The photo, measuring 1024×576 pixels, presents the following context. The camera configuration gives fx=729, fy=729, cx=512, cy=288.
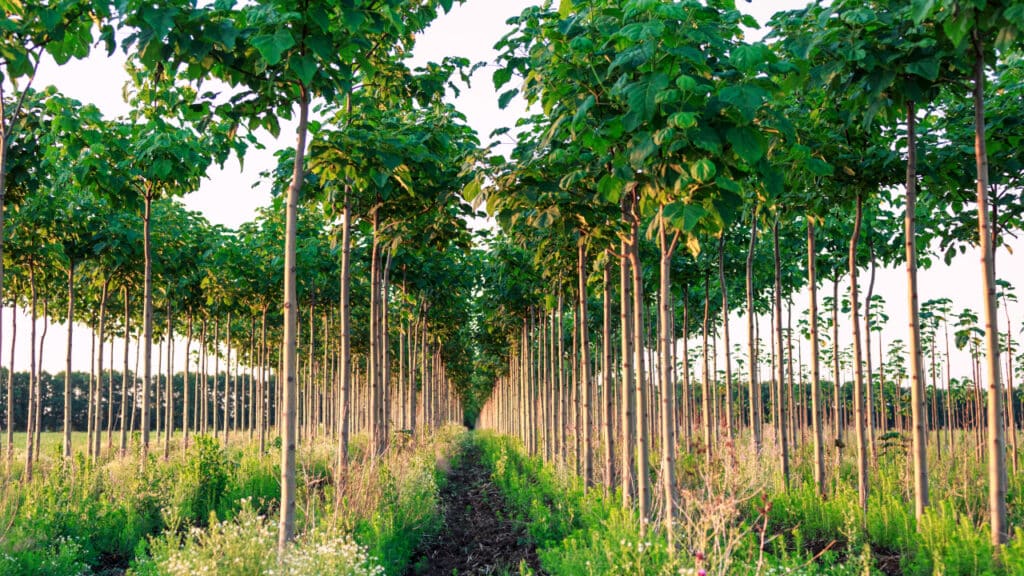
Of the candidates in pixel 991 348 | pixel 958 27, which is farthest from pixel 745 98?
pixel 991 348

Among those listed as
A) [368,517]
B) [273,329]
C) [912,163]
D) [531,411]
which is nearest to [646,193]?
[912,163]

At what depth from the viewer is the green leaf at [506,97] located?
20.2 feet

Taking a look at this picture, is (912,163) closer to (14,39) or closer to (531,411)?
(14,39)

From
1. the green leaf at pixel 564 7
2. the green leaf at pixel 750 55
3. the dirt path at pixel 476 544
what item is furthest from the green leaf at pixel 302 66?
the dirt path at pixel 476 544

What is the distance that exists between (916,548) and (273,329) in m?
20.0

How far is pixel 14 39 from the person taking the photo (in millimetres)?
5859

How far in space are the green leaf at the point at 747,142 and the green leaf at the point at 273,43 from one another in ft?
9.42

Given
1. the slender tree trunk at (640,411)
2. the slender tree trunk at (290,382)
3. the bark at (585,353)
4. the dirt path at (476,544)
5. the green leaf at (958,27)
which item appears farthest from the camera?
the bark at (585,353)

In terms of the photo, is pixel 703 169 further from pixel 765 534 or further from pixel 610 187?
pixel 765 534

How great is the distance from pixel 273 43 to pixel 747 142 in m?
3.09

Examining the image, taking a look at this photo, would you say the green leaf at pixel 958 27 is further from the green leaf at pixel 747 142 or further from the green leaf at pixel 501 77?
the green leaf at pixel 501 77

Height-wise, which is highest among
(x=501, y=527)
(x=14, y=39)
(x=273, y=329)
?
(x=14, y=39)

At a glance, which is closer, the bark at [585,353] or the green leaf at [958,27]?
the green leaf at [958,27]

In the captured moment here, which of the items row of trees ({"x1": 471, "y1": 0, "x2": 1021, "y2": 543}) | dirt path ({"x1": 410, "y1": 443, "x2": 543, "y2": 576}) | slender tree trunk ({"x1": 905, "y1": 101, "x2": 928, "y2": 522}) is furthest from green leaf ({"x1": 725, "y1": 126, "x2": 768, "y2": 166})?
dirt path ({"x1": 410, "y1": 443, "x2": 543, "y2": 576})
